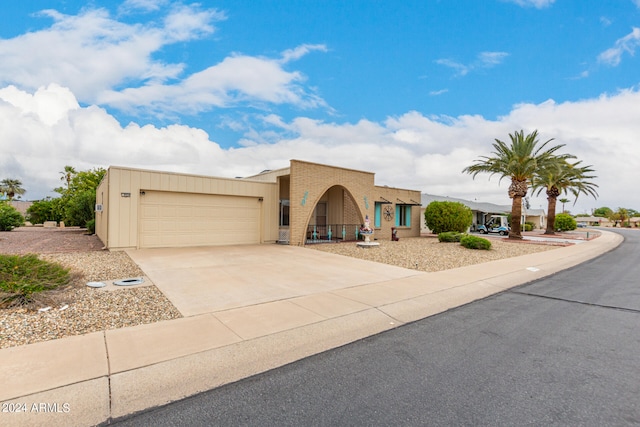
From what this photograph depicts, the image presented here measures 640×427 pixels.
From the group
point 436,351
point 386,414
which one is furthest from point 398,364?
point 386,414

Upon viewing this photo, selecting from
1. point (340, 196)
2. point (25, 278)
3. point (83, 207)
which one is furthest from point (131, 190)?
point (83, 207)

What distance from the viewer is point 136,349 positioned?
4160 millimetres

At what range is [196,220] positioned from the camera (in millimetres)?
15195

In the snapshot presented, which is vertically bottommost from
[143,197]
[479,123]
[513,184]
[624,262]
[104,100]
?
[624,262]

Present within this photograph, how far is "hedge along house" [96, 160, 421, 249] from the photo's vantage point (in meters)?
13.4

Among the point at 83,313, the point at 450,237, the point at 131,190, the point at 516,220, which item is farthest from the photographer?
the point at 516,220

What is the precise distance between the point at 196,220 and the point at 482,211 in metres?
35.6

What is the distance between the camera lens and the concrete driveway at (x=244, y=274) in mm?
6656

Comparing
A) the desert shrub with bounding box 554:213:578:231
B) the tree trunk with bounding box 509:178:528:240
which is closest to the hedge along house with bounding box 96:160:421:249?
the tree trunk with bounding box 509:178:528:240

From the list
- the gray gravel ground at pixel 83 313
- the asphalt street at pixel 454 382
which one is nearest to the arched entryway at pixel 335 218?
the gray gravel ground at pixel 83 313

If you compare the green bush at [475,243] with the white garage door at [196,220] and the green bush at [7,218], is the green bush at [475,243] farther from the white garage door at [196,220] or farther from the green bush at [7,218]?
the green bush at [7,218]

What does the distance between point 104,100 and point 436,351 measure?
1605 cm

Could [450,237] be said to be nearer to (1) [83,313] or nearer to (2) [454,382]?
(2) [454,382]

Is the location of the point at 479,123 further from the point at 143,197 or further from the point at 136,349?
the point at 136,349
